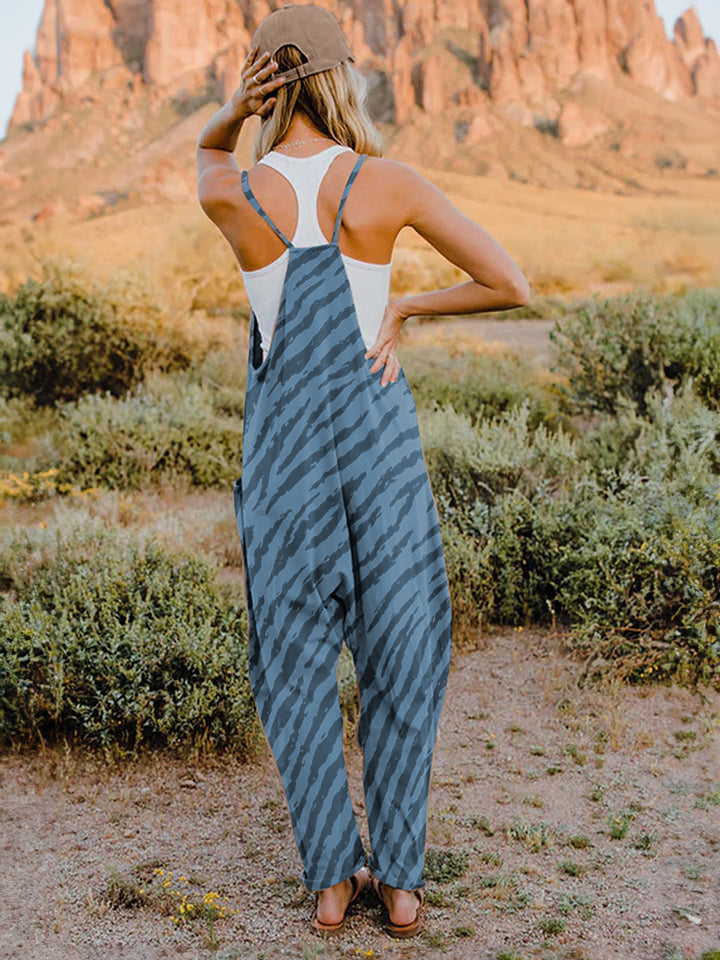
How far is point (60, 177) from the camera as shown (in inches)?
1902

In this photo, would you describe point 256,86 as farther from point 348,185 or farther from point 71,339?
point 71,339

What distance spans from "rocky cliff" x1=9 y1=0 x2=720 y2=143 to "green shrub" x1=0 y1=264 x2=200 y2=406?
148 feet

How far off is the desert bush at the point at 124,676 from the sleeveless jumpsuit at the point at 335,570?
43.9 inches

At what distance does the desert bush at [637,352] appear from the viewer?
579cm

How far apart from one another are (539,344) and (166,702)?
9157mm

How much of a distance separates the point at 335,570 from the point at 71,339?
23.0ft

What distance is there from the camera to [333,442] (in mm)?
1914

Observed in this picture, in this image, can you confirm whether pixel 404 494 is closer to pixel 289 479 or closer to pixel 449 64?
pixel 289 479

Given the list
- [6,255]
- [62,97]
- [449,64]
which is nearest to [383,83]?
[449,64]

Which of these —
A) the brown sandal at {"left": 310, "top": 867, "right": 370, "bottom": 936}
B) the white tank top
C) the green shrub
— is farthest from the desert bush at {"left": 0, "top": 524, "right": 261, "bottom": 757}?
the green shrub

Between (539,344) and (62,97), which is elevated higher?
(62,97)

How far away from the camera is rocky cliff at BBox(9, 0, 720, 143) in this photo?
190 feet

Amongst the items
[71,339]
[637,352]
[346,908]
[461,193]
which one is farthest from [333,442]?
[461,193]

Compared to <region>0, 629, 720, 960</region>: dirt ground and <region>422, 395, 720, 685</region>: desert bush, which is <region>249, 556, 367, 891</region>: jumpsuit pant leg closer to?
<region>0, 629, 720, 960</region>: dirt ground
